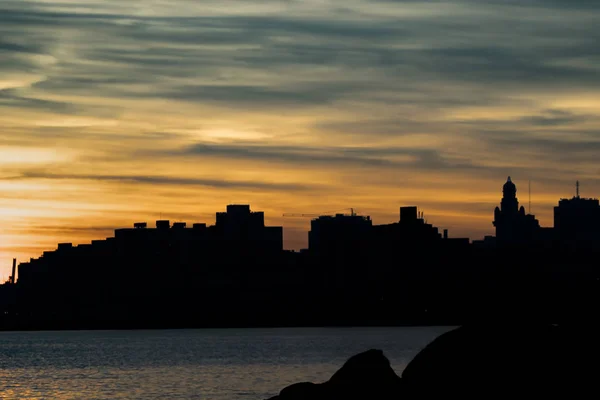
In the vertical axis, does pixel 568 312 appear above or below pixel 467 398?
above

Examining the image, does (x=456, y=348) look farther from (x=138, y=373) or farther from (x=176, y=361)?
(x=176, y=361)

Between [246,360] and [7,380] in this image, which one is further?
[246,360]

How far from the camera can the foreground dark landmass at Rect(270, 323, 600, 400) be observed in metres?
29.3

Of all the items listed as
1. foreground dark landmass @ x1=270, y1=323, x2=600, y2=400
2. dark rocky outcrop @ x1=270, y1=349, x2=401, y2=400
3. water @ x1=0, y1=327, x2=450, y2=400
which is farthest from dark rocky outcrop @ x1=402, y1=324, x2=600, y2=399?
water @ x1=0, y1=327, x2=450, y2=400

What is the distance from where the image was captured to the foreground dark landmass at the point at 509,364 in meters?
29.3

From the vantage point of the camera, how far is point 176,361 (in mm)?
142125

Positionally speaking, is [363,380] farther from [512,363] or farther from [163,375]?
[163,375]

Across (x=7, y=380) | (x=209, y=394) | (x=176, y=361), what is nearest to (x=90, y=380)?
(x=7, y=380)

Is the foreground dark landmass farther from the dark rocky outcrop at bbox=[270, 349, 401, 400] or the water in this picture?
the water

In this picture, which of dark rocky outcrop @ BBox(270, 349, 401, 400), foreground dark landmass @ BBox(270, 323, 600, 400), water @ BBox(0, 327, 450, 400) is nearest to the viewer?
foreground dark landmass @ BBox(270, 323, 600, 400)

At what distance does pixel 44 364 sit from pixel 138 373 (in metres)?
30.6

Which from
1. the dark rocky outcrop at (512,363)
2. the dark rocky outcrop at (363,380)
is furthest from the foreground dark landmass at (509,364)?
the dark rocky outcrop at (363,380)

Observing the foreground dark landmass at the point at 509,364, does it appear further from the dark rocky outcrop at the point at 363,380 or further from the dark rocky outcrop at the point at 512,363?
the dark rocky outcrop at the point at 363,380

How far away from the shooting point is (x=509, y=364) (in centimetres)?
2977
